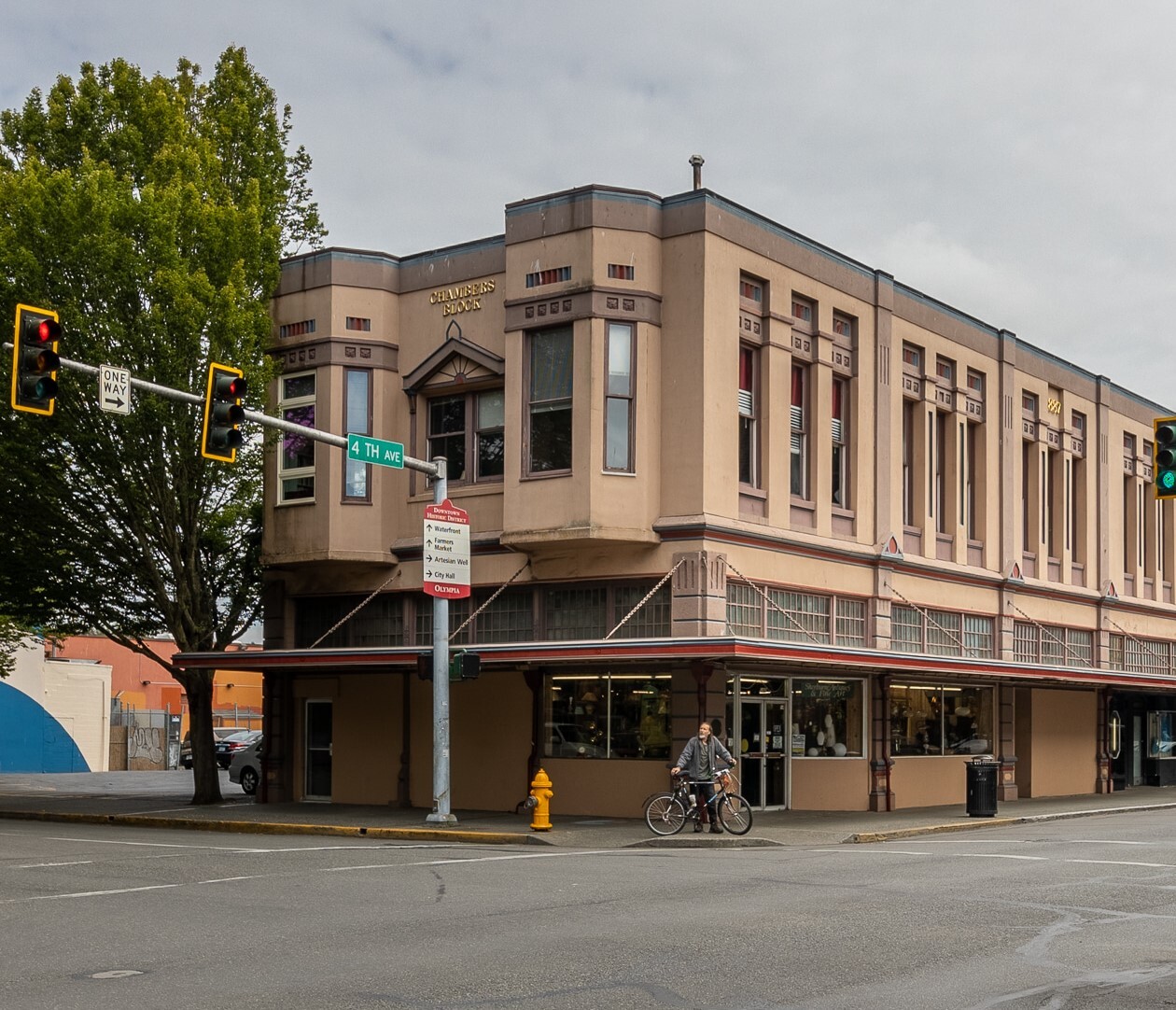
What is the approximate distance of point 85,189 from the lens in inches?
1000

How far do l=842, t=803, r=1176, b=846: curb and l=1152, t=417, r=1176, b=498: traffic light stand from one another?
7438 millimetres

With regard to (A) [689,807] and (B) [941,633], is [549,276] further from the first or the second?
(B) [941,633]

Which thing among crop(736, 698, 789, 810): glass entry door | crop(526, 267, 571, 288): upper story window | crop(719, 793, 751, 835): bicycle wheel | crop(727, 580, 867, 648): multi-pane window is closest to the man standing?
crop(719, 793, 751, 835): bicycle wheel

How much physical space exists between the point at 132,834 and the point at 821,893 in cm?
1310

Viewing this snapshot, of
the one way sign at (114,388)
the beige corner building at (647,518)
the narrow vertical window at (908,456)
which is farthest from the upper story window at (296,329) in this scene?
the narrow vertical window at (908,456)

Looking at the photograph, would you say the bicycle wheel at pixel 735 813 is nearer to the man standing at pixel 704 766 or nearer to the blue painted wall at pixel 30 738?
the man standing at pixel 704 766

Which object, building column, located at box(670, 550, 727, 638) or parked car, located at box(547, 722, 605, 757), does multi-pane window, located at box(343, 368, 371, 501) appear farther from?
building column, located at box(670, 550, 727, 638)

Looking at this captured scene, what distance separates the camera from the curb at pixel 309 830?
22.0 m

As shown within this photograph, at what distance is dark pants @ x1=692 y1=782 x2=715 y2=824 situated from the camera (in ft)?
73.3

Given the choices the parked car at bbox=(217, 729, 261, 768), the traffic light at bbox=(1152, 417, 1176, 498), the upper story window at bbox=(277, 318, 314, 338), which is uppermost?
the upper story window at bbox=(277, 318, 314, 338)

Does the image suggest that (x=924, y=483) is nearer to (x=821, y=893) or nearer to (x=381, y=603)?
(x=381, y=603)

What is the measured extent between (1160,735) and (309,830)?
2592 cm

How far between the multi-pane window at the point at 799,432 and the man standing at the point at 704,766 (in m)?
6.86

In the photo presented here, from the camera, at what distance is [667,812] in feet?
73.0
